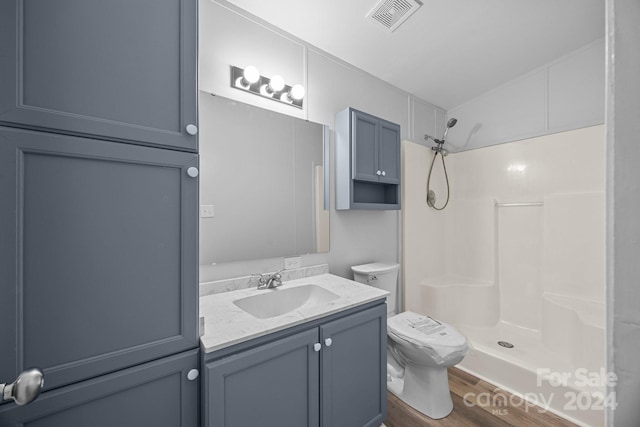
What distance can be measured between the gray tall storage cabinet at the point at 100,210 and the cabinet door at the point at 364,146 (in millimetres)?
1159

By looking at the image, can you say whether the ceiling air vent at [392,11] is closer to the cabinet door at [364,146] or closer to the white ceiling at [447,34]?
the white ceiling at [447,34]

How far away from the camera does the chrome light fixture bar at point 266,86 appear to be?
5.01ft

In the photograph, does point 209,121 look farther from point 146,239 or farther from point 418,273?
point 418,273

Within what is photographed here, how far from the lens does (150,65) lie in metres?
0.83

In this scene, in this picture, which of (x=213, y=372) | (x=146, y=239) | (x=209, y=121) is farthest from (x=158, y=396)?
(x=209, y=121)

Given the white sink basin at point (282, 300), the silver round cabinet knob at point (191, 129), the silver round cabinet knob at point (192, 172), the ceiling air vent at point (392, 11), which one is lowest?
the white sink basin at point (282, 300)

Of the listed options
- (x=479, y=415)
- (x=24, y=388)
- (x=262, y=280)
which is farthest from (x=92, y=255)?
(x=479, y=415)

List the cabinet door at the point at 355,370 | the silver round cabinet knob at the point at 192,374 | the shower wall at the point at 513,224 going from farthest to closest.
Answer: the shower wall at the point at 513,224, the cabinet door at the point at 355,370, the silver round cabinet knob at the point at 192,374

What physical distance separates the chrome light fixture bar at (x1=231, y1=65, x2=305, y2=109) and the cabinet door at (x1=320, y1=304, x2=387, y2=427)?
54.8 inches

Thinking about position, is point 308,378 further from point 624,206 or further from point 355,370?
point 624,206

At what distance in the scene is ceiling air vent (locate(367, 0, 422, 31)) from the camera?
1.58 meters

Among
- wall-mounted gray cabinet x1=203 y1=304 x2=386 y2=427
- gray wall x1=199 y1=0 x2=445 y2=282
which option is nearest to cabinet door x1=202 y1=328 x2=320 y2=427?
wall-mounted gray cabinet x1=203 y1=304 x2=386 y2=427

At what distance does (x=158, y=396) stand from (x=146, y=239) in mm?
513

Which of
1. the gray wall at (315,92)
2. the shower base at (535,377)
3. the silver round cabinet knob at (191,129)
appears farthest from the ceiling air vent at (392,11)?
the shower base at (535,377)
